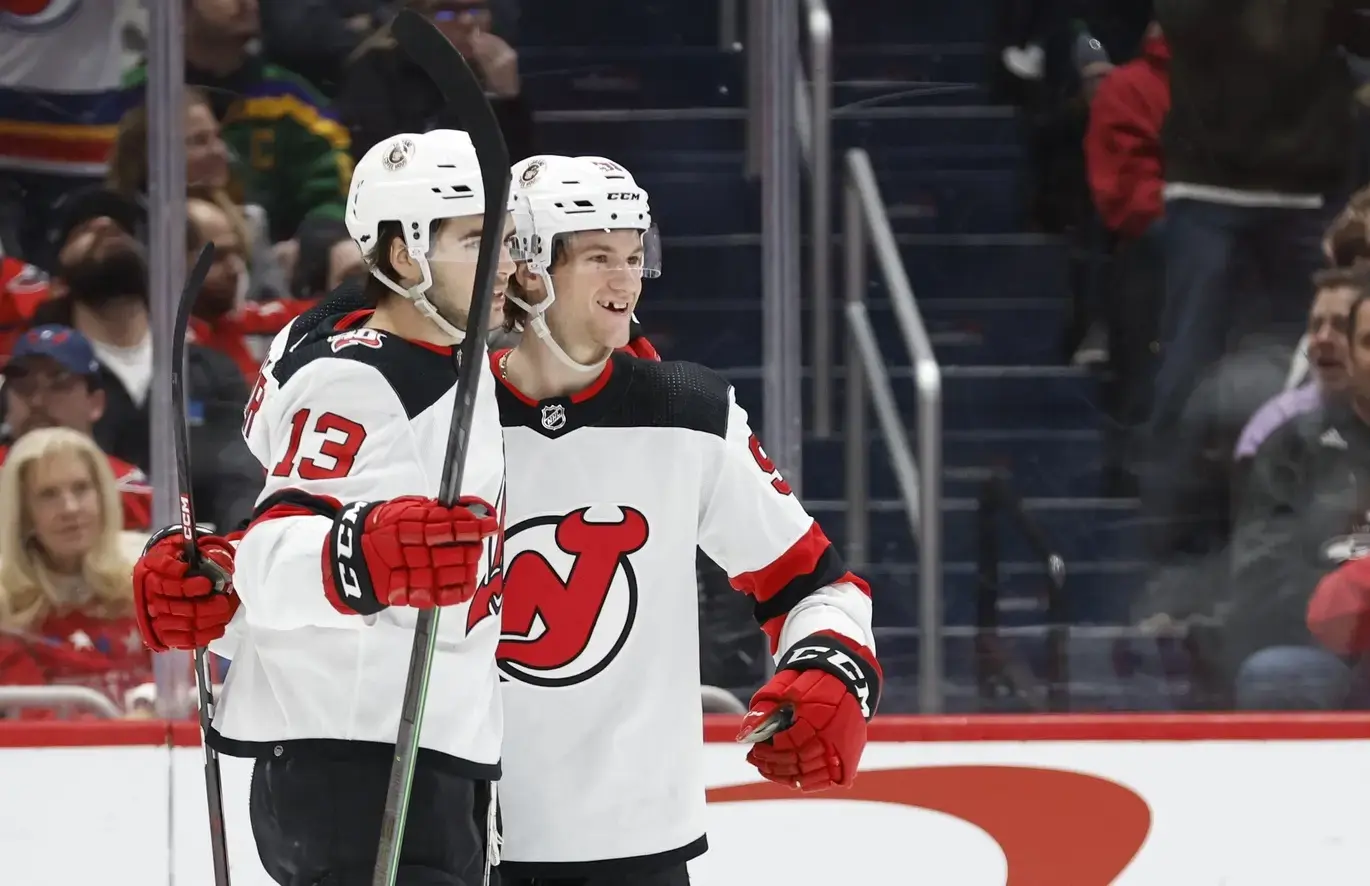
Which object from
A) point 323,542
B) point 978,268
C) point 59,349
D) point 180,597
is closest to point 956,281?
point 978,268

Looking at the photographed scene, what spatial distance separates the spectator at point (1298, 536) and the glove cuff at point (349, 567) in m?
1.84

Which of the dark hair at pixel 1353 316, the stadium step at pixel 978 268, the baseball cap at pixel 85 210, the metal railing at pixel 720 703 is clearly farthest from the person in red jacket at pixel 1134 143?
the baseball cap at pixel 85 210

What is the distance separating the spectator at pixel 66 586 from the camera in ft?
10.7

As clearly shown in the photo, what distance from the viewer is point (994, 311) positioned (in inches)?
150

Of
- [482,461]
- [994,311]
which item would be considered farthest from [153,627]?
[994,311]

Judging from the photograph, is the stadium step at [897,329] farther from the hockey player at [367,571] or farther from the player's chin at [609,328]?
the hockey player at [367,571]

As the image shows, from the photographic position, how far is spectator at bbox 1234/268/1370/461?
3463mm

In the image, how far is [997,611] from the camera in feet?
11.2

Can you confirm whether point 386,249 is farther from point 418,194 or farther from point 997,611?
point 997,611

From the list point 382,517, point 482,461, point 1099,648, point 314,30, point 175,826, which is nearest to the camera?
point 382,517

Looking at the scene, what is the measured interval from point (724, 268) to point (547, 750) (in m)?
1.46

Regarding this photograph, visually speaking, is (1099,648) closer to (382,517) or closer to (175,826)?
(175,826)

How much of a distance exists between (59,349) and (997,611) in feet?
5.06

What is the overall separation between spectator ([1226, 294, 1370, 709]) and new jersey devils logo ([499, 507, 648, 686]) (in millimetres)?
1414
